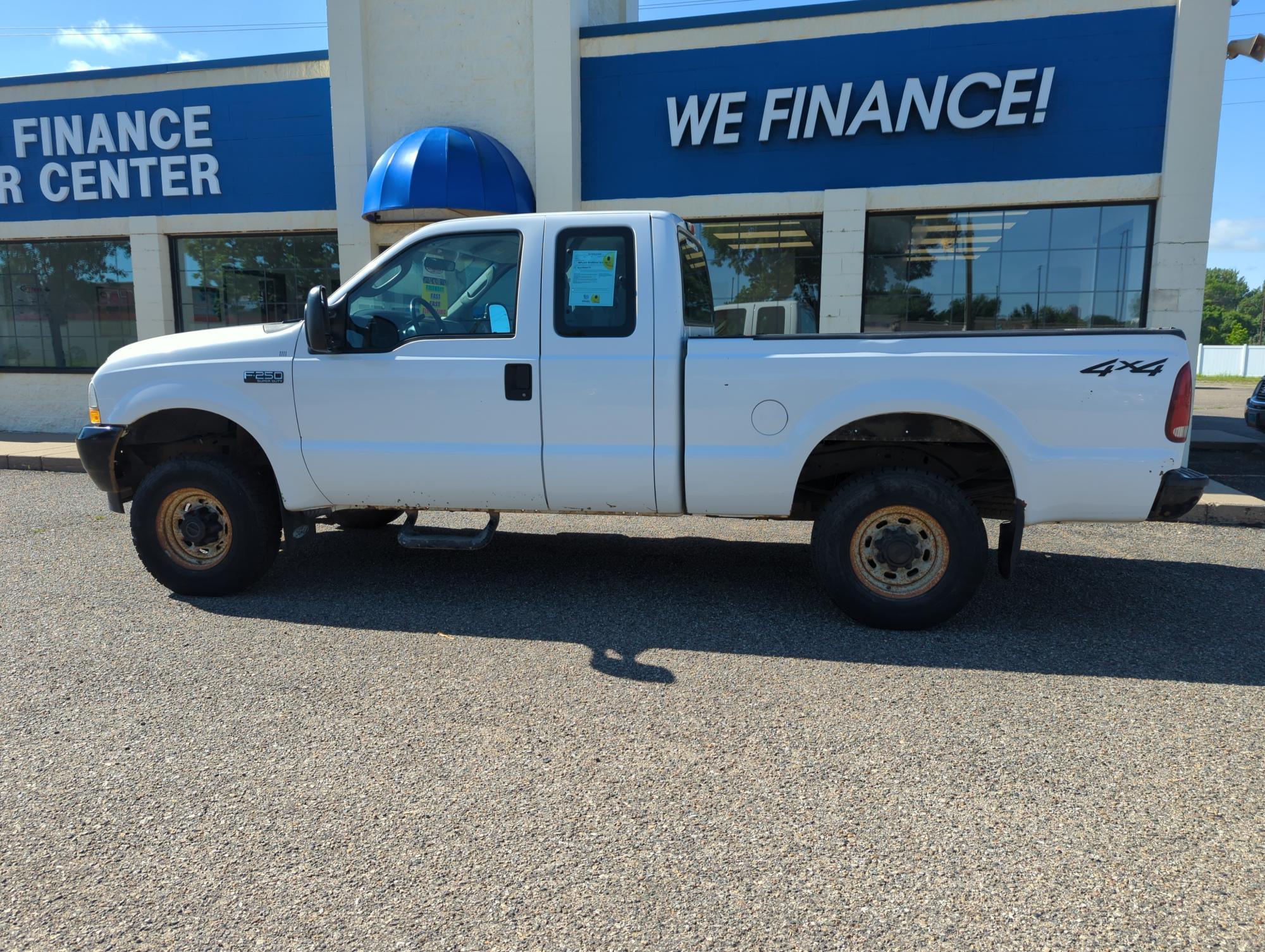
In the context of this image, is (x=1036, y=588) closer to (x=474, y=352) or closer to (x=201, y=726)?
(x=474, y=352)

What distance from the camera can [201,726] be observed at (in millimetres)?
3549

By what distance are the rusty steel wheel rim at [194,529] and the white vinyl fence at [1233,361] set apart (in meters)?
53.1

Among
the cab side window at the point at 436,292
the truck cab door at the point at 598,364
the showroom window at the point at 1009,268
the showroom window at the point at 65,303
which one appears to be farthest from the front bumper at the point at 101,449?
the showroom window at the point at 65,303

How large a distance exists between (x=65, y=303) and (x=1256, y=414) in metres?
19.0

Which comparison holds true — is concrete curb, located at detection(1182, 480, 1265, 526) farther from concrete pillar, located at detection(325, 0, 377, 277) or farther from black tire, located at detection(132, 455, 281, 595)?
concrete pillar, located at detection(325, 0, 377, 277)

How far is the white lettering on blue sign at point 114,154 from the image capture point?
1254 centimetres

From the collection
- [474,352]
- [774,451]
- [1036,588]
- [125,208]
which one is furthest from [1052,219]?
[125,208]

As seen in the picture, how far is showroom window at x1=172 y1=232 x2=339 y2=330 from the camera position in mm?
12609

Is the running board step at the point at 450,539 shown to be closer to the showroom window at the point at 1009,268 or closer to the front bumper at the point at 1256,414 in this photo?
the showroom window at the point at 1009,268

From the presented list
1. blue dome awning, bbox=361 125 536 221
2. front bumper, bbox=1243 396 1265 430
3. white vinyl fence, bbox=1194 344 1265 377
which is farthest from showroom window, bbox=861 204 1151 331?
white vinyl fence, bbox=1194 344 1265 377

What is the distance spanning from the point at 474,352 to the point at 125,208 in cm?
1101

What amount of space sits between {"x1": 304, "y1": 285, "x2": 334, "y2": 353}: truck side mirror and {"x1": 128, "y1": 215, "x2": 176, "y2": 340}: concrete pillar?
9.60m

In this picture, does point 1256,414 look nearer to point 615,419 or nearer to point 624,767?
point 615,419

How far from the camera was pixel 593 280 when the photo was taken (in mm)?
4895
